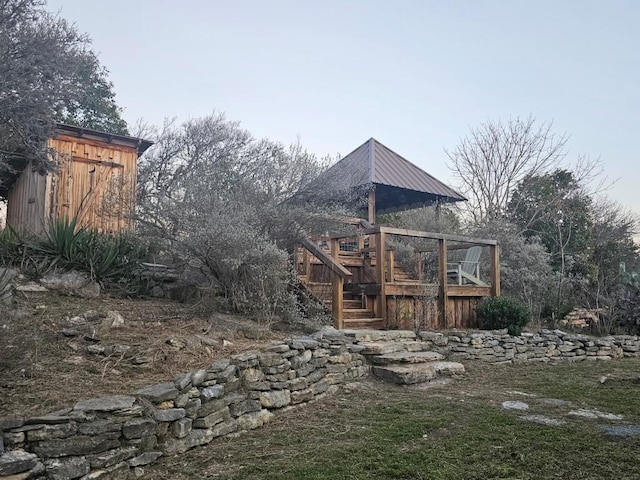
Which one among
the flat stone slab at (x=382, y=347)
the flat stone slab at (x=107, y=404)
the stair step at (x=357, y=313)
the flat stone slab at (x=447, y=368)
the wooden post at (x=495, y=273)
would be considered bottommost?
the flat stone slab at (x=447, y=368)

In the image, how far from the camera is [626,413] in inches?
177

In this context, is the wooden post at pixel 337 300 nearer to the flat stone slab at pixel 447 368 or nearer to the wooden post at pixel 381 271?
the wooden post at pixel 381 271

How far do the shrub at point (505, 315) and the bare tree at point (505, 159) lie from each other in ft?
27.3

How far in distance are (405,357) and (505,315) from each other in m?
2.80

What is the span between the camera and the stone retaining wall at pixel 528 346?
7.07 m

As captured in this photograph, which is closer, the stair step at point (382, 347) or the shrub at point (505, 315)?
the stair step at point (382, 347)

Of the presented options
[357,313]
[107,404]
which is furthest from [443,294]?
[107,404]

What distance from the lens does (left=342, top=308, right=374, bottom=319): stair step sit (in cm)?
698

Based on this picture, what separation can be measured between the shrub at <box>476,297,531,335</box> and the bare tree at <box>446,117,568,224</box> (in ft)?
27.3

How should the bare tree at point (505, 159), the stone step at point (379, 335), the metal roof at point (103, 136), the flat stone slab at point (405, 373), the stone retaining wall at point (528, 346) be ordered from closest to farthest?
the flat stone slab at point (405, 373)
the stone step at point (379, 335)
the stone retaining wall at point (528, 346)
the metal roof at point (103, 136)
the bare tree at point (505, 159)

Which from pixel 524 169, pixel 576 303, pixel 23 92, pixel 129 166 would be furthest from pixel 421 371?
pixel 524 169

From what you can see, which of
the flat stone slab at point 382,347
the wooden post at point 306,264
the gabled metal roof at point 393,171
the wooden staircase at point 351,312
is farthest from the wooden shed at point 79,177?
the flat stone slab at point 382,347

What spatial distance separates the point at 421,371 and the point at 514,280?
6.22m

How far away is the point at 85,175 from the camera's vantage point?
940 cm
